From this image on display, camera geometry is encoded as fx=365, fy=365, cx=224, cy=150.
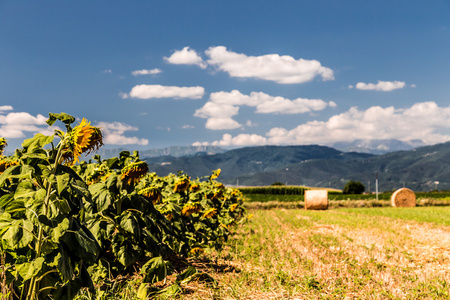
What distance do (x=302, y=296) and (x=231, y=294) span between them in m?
0.99

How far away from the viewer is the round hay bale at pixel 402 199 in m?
31.4

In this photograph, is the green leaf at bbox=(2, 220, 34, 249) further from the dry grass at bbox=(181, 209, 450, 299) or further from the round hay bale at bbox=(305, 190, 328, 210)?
the round hay bale at bbox=(305, 190, 328, 210)

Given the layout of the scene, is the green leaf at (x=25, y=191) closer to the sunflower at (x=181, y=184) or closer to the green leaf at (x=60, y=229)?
the green leaf at (x=60, y=229)

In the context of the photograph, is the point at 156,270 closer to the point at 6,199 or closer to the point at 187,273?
the point at 187,273

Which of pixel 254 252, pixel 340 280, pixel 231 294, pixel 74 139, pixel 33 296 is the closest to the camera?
pixel 74 139

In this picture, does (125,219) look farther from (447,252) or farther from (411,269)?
(447,252)

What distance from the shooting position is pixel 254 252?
8609mm

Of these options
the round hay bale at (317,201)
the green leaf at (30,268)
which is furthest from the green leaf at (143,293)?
the round hay bale at (317,201)

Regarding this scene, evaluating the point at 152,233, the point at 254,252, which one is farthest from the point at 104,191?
the point at 254,252

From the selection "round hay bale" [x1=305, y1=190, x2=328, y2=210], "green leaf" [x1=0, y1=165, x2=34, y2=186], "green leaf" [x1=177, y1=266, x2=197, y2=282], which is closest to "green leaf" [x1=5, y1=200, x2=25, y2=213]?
"green leaf" [x1=0, y1=165, x2=34, y2=186]

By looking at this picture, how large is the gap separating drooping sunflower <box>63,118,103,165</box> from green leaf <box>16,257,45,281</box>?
802 millimetres

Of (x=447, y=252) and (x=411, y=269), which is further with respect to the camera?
(x=447, y=252)

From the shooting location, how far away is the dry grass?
5.30 meters

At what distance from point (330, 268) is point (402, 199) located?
2798cm
